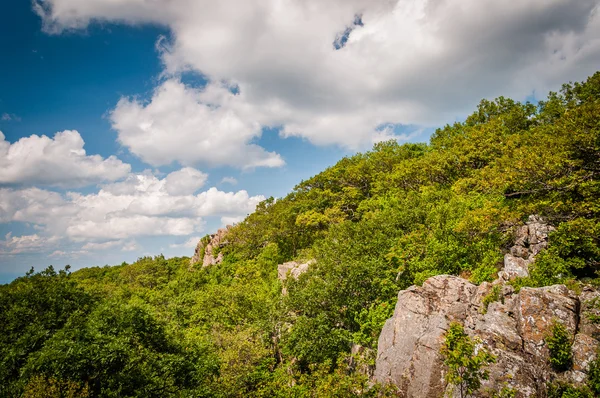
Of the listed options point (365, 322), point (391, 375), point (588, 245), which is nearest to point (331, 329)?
point (365, 322)

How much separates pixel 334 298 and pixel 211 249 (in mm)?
55062

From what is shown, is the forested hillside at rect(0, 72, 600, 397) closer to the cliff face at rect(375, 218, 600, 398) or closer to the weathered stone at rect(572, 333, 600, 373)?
the cliff face at rect(375, 218, 600, 398)

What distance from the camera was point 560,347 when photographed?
13008 mm

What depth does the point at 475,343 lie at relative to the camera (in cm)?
1342

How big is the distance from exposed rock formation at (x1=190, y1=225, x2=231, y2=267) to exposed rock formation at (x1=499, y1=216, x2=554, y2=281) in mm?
59989


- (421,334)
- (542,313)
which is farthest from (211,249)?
(542,313)

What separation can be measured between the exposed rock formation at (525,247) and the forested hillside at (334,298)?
78 cm

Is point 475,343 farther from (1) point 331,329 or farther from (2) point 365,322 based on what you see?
(1) point 331,329

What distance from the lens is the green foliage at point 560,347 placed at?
42.1ft

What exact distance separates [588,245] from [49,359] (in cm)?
3195

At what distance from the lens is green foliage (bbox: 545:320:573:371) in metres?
12.8

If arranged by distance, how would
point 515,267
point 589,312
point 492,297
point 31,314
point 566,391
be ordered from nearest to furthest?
1. point 566,391
2. point 589,312
3. point 492,297
4. point 515,267
5. point 31,314

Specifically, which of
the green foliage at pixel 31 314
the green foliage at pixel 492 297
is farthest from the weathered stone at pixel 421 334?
the green foliage at pixel 31 314

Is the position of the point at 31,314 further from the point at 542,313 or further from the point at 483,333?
the point at 542,313
